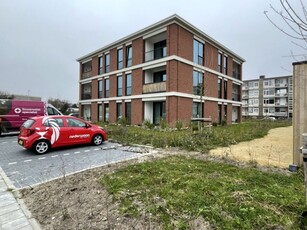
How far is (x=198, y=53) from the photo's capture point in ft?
70.1

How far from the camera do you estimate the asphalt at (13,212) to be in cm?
326

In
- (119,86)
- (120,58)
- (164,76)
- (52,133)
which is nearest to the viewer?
(52,133)

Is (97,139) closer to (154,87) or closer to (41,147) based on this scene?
(41,147)

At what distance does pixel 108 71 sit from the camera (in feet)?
86.6

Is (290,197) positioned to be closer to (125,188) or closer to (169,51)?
(125,188)

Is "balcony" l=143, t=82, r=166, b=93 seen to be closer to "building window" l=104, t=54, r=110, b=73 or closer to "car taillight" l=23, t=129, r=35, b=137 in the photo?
"building window" l=104, t=54, r=110, b=73

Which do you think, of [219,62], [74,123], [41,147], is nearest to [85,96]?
[219,62]

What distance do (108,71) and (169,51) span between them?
11.1 meters

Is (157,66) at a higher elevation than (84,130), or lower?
higher

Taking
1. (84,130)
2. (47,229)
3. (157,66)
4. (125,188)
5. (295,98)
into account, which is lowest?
(47,229)

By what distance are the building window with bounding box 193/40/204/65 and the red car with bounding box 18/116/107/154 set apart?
48.2ft

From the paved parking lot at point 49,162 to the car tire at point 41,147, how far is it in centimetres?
21

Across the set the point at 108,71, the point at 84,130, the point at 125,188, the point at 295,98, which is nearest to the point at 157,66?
Result: the point at 108,71

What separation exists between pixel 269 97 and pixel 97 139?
220ft
